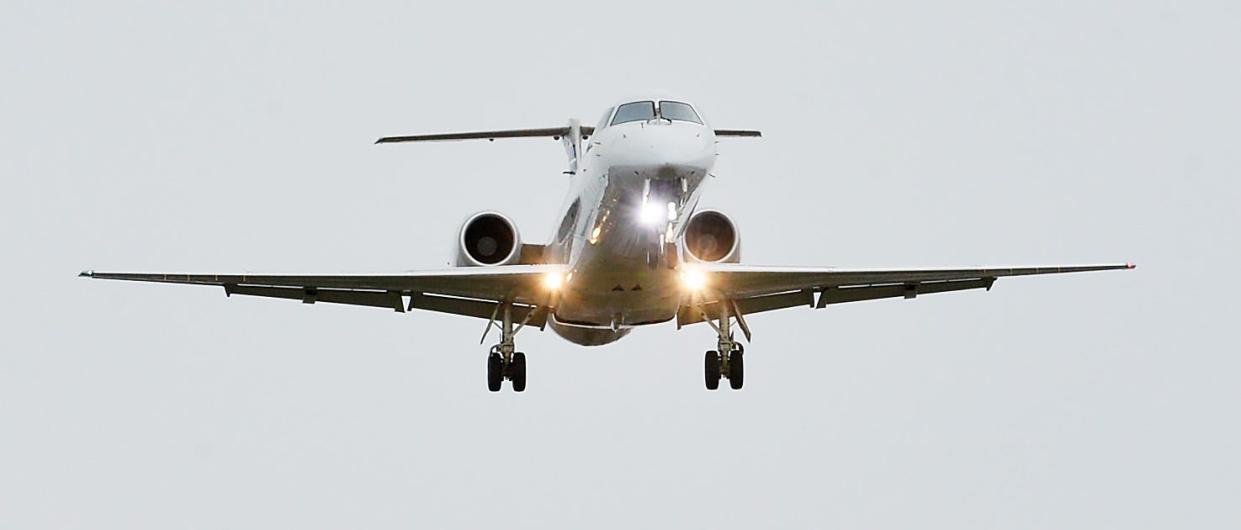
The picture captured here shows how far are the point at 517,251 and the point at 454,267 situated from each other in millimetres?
1082

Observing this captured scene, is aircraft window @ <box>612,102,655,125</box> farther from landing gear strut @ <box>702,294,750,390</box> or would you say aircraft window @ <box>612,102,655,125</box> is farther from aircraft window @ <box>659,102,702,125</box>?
landing gear strut @ <box>702,294,750,390</box>

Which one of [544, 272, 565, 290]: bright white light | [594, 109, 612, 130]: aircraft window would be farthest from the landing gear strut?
[594, 109, 612, 130]: aircraft window

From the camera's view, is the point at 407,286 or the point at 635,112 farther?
the point at 407,286

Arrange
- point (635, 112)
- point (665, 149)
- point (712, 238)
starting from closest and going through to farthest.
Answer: point (665, 149) → point (635, 112) → point (712, 238)

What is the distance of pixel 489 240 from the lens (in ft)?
82.7

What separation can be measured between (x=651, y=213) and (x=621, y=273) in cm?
156

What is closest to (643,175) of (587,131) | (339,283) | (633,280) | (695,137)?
(695,137)

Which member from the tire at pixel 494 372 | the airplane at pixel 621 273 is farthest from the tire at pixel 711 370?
the tire at pixel 494 372

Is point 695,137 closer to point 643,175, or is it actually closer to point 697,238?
point 643,175

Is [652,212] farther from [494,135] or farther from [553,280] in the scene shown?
[494,135]

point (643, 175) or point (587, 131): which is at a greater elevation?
point (587, 131)

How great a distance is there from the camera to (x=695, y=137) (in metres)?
20.3

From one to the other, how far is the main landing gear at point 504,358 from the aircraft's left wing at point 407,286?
231 mm

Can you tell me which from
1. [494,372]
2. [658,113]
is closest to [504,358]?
[494,372]
